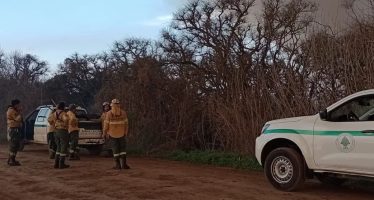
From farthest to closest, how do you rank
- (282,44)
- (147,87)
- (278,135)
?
(147,87), (282,44), (278,135)

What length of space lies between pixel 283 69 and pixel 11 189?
332 inches

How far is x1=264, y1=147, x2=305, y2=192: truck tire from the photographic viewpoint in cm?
1022

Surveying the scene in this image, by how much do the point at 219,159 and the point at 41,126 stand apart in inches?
299

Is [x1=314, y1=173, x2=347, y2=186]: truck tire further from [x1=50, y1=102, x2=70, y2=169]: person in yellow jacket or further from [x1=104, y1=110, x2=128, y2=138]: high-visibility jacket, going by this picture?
[x1=50, y1=102, x2=70, y2=169]: person in yellow jacket

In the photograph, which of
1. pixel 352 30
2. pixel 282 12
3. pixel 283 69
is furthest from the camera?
pixel 282 12

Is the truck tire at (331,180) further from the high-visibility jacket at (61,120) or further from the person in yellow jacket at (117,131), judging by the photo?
the high-visibility jacket at (61,120)

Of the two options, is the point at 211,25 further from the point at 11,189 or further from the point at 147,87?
the point at 11,189

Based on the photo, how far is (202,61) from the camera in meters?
22.3

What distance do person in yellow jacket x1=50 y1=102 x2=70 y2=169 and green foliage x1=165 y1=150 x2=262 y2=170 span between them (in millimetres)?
3839

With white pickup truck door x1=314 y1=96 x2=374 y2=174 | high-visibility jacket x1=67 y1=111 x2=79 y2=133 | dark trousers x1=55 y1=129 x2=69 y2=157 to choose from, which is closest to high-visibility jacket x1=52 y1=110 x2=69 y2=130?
dark trousers x1=55 y1=129 x2=69 y2=157

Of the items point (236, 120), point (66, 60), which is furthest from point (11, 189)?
→ point (66, 60)

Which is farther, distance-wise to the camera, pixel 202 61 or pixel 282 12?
pixel 282 12

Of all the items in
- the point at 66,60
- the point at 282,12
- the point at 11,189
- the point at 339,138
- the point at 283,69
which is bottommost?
the point at 11,189

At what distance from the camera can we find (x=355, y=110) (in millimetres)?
9852
